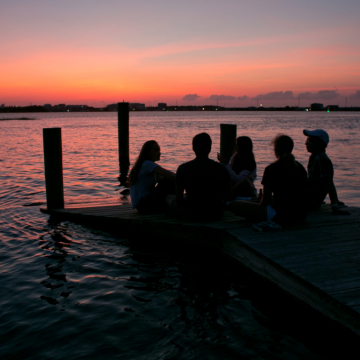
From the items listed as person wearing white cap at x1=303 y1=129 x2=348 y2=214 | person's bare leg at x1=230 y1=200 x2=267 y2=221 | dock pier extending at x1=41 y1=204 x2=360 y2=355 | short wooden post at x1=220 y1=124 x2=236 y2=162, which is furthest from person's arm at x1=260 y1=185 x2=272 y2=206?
short wooden post at x1=220 y1=124 x2=236 y2=162

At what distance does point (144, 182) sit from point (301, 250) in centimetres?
317

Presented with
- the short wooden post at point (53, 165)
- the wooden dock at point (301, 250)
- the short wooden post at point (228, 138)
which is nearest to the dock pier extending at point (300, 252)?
the wooden dock at point (301, 250)

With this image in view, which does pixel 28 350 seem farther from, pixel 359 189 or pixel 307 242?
pixel 359 189

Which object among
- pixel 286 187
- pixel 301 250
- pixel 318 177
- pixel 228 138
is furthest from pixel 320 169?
pixel 228 138

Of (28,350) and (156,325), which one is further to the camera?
(156,325)

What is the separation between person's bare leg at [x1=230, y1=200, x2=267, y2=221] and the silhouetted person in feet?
0.71

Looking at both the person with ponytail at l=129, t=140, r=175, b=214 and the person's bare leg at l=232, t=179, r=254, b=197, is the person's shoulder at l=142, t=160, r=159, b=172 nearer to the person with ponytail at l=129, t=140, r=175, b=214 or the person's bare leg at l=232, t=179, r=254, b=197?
the person with ponytail at l=129, t=140, r=175, b=214

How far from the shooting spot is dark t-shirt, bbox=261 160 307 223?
4.95 meters

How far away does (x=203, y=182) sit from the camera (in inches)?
→ 213

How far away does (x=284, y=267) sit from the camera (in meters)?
4.05

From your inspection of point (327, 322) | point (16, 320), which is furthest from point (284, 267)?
point (16, 320)

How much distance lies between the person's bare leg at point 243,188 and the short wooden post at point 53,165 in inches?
163

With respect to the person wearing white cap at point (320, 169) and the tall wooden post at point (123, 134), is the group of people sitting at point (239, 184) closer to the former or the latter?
the person wearing white cap at point (320, 169)

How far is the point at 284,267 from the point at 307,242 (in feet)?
2.85
